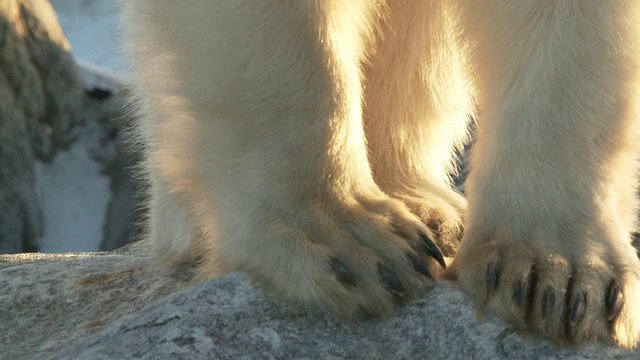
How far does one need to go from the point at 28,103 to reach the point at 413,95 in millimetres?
4121

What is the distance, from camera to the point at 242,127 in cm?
233

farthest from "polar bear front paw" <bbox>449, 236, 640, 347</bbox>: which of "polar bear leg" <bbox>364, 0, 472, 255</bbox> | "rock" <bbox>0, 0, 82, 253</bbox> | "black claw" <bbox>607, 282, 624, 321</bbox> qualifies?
"rock" <bbox>0, 0, 82, 253</bbox>

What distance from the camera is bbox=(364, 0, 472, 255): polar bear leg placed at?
10.2 feet

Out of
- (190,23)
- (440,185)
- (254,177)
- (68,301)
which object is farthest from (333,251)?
(440,185)

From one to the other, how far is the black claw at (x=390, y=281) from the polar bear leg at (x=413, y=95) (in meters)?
0.73

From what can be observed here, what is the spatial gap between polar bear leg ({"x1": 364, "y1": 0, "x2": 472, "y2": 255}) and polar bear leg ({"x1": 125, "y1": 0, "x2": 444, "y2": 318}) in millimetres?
608

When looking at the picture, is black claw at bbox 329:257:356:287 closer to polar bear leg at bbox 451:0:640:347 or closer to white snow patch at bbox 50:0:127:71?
polar bear leg at bbox 451:0:640:347

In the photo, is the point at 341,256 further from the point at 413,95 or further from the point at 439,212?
the point at 413,95

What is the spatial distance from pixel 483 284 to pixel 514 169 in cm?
27

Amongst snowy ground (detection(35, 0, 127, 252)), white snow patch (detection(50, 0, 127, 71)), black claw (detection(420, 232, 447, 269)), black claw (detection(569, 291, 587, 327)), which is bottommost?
black claw (detection(569, 291, 587, 327))

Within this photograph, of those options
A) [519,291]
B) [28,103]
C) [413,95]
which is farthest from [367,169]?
[28,103]

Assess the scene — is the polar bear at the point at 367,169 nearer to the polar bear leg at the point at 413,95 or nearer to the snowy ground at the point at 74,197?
the polar bear leg at the point at 413,95

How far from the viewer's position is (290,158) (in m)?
2.28

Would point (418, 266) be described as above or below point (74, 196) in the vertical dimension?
below
